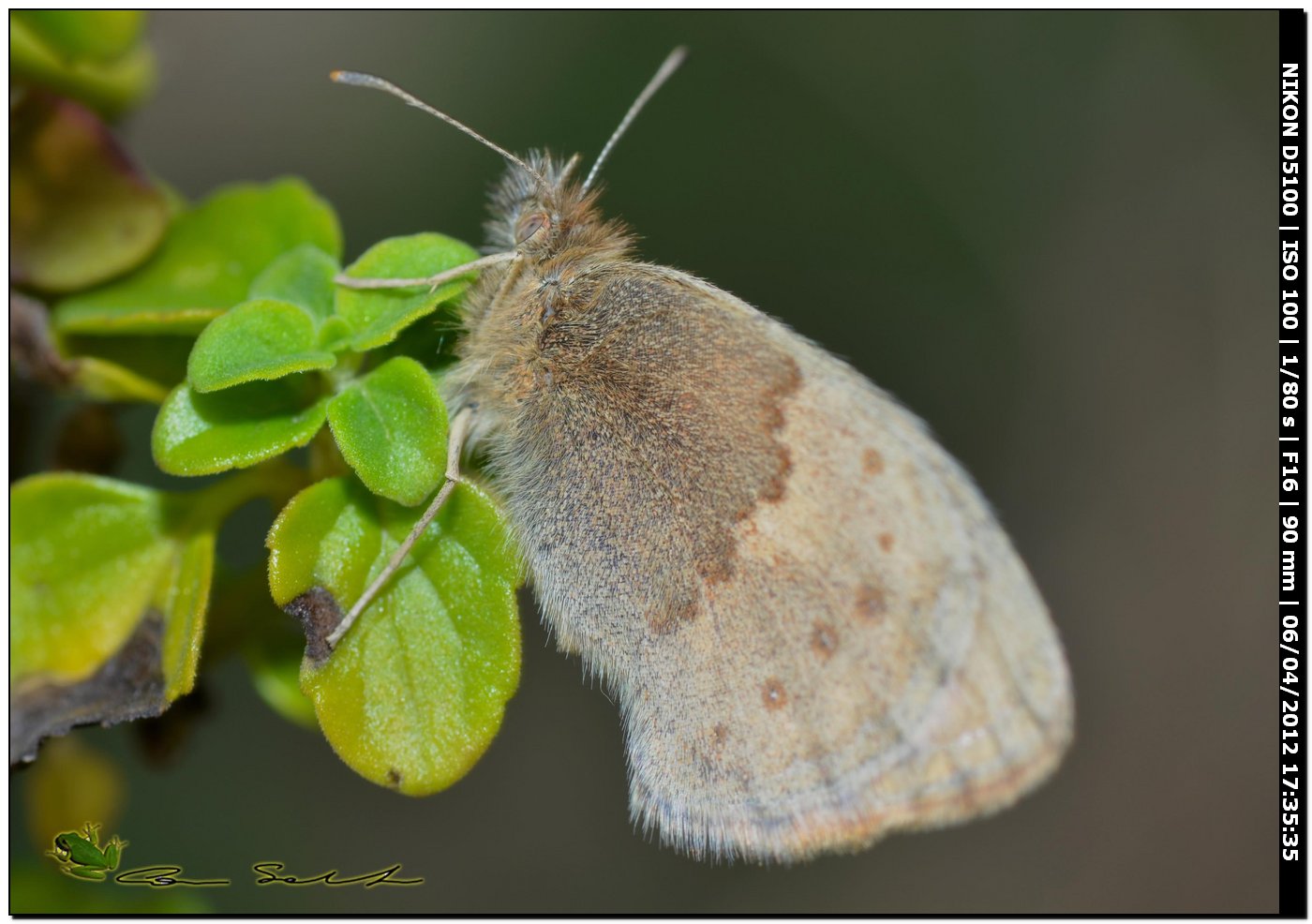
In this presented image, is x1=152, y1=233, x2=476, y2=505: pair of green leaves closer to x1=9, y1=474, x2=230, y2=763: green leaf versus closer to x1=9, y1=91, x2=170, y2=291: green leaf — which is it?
x1=9, y1=474, x2=230, y2=763: green leaf

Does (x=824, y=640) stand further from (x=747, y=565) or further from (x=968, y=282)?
(x=968, y=282)

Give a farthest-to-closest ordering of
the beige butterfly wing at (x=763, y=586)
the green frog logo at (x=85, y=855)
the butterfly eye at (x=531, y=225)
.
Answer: the butterfly eye at (x=531, y=225) → the beige butterfly wing at (x=763, y=586) → the green frog logo at (x=85, y=855)

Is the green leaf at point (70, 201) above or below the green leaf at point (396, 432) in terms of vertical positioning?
above

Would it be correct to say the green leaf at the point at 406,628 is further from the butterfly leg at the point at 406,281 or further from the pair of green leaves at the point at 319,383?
the butterfly leg at the point at 406,281

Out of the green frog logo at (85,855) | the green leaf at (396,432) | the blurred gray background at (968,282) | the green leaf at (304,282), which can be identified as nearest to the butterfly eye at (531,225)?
the green leaf at (304,282)

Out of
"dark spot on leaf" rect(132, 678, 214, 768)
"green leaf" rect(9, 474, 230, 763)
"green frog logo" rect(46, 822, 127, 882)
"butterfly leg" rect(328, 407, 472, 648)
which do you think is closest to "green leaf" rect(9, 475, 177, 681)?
"green leaf" rect(9, 474, 230, 763)

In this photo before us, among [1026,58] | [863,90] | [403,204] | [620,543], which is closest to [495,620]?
[620,543]

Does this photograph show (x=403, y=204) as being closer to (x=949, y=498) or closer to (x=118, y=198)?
(x=118, y=198)
